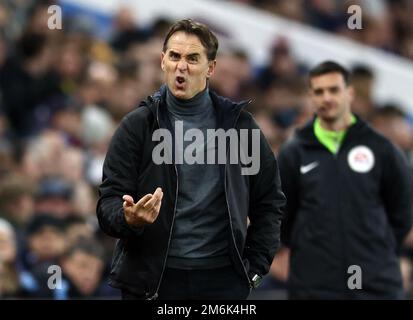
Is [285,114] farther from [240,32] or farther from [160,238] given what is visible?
[160,238]

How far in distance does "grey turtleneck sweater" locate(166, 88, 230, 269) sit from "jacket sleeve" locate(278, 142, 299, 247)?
2.01 metres

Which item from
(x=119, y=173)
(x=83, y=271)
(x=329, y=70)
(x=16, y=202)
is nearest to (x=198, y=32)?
(x=119, y=173)

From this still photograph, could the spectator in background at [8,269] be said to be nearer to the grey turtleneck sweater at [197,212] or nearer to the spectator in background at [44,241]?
the spectator in background at [44,241]

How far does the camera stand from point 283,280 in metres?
8.79

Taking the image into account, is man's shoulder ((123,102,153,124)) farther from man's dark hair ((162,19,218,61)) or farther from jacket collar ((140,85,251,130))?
man's dark hair ((162,19,218,61))

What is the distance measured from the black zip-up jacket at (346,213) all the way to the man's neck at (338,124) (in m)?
0.04

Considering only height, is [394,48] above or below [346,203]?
above

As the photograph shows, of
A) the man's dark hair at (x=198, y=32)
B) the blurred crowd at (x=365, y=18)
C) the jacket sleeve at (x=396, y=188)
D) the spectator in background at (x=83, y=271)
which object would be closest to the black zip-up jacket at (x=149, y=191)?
the man's dark hair at (x=198, y=32)

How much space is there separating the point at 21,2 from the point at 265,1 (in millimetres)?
3168

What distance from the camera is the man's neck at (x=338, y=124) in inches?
276

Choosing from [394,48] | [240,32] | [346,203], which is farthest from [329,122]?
[394,48]

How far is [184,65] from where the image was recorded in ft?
16.3

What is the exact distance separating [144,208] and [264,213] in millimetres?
712

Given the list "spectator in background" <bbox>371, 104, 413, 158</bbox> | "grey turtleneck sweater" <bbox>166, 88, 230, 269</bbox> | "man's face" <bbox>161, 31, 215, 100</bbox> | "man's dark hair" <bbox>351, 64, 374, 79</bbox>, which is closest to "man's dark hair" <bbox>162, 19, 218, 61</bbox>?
"man's face" <bbox>161, 31, 215, 100</bbox>
